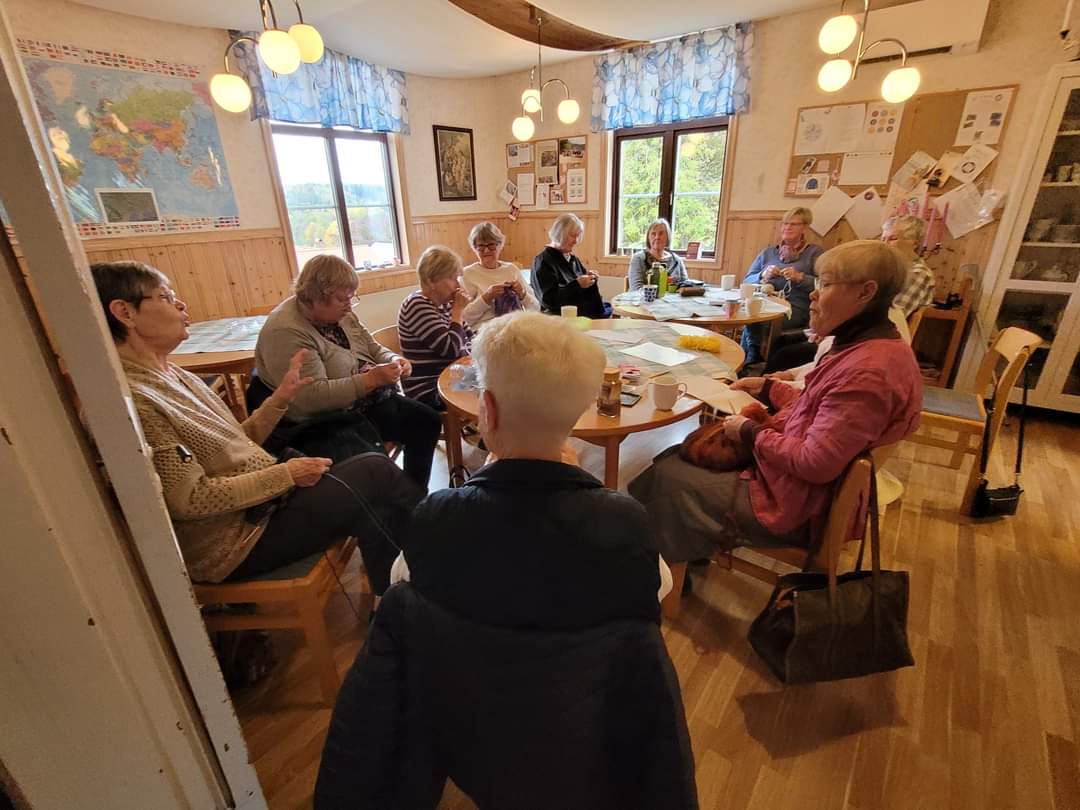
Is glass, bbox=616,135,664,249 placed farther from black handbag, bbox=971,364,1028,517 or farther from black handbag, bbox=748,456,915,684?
black handbag, bbox=748,456,915,684

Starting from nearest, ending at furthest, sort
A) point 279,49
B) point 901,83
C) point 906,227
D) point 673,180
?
1. point 279,49
2. point 901,83
3. point 906,227
4. point 673,180

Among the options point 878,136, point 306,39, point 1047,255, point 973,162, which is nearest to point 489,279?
point 306,39

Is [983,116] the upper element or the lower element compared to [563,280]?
upper

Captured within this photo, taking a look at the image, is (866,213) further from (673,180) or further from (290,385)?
(290,385)

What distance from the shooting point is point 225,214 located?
3.55 m

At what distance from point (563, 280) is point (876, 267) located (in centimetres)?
212

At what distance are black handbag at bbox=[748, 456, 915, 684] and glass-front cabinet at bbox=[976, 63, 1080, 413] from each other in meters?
2.95

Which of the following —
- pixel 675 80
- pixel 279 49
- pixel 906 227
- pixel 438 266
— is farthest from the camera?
pixel 675 80

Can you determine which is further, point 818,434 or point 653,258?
point 653,258

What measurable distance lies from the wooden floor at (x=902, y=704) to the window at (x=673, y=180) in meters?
3.43

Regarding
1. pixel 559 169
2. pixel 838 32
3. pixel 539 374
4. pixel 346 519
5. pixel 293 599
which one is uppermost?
pixel 838 32

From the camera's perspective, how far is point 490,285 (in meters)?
2.94

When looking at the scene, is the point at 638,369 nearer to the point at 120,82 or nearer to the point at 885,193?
the point at 885,193

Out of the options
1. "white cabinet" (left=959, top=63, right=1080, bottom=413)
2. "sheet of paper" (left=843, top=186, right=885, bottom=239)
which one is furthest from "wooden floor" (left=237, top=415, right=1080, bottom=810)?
"sheet of paper" (left=843, top=186, right=885, bottom=239)
